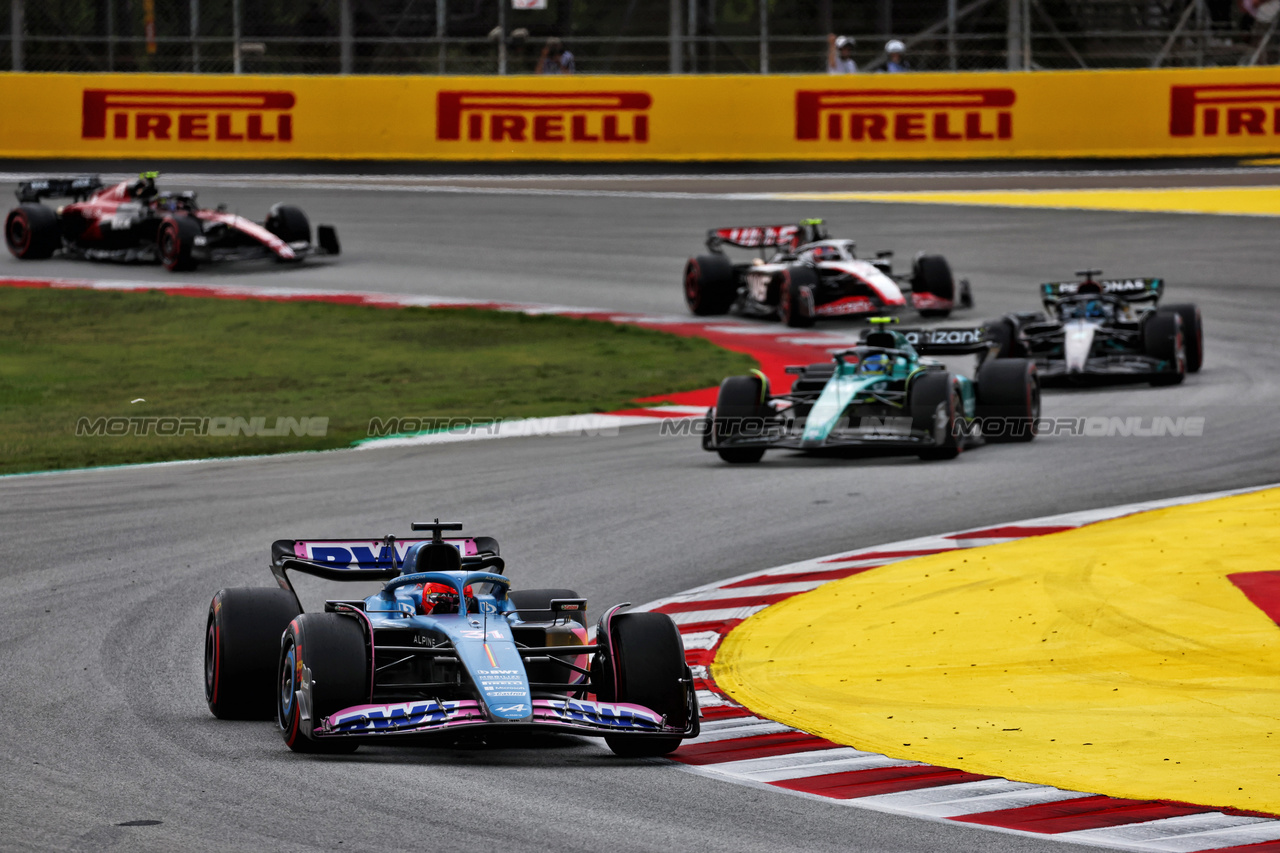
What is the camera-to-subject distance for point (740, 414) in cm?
1603

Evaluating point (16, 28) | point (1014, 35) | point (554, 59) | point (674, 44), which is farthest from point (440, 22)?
point (1014, 35)

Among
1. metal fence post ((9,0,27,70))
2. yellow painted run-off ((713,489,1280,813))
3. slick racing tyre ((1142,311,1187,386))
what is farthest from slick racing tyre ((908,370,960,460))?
metal fence post ((9,0,27,70))

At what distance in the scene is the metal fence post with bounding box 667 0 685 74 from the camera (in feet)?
112

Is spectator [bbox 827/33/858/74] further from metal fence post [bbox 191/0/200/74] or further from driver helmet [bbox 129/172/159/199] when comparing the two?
driver helmet [bbox 129/172/159/199]

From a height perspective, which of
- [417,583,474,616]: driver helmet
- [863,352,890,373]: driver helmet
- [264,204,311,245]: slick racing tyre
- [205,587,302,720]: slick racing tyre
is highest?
[264,204,311,245]: slick racing tyre

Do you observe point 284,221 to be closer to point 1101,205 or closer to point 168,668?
point 1101,205

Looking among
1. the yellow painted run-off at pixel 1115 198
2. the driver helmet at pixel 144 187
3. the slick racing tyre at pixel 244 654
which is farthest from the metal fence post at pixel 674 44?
the slick racing tyre at pixel 244 654

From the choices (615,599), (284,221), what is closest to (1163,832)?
(615,599)

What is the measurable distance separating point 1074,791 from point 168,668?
175 inches

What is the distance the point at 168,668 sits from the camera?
9.29m

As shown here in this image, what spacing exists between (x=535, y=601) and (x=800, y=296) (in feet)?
52.0

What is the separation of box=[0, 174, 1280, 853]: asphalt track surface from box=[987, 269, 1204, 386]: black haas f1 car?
29 cm

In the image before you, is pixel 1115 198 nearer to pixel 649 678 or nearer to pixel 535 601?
pixel 535 601

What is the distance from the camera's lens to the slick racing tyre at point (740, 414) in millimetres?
16031
